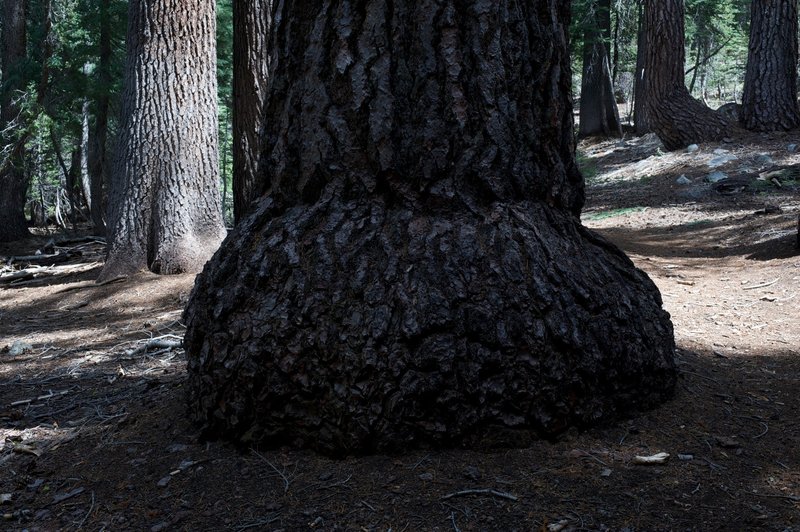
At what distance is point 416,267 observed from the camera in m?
2.43

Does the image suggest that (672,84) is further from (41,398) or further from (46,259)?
(41,398)

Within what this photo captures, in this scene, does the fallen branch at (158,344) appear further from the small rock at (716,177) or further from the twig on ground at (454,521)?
the small rock at (716,177)

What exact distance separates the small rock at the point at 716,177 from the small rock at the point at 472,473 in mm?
9945

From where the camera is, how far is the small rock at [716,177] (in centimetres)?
1078

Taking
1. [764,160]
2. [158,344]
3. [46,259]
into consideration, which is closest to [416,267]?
[158,344]

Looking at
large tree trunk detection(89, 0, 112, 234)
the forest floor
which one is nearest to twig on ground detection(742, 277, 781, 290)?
the forest floor

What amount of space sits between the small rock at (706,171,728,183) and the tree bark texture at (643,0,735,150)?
82.8 inches

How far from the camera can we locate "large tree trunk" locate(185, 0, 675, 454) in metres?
2.35

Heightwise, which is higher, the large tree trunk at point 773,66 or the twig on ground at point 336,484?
the large tree trunk at point 773,66

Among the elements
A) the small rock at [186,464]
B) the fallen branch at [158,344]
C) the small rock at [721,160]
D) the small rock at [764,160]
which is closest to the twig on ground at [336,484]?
the small rock at [186,464]

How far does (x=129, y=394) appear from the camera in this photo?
3.43 metres

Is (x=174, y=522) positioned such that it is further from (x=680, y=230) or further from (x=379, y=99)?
(x=680, y=230)

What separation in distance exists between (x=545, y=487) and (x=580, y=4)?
19176 mm

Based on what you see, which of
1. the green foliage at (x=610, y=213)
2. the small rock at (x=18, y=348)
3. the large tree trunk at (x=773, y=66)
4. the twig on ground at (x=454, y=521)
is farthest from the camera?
the large tree trunk at (x=773, y=66)
